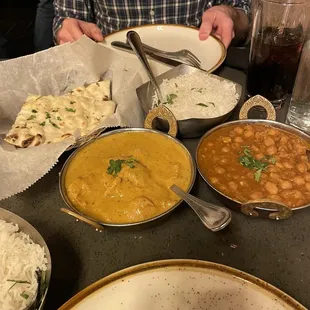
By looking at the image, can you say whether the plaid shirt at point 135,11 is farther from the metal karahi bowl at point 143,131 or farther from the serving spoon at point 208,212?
the serving spoon at point 208,212

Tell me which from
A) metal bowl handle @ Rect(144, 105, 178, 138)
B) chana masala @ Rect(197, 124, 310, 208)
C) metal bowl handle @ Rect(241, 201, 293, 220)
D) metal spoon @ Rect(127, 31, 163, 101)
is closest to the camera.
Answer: metal bowl handle @ Rect(241, 201, 293, 220)

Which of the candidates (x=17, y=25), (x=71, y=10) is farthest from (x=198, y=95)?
(x=17, y=25)

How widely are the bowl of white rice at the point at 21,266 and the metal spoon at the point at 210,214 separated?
458 millimetres

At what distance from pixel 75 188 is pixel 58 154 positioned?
0.24 meters

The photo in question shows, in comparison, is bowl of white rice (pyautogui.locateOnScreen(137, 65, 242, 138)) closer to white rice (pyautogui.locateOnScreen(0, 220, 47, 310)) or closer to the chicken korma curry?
the chicken korma curry

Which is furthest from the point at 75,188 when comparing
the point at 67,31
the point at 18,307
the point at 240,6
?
the point at 240,6

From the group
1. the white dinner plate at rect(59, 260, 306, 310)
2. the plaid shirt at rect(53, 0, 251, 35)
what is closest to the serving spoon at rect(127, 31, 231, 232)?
the white dinner plate at rect(59, 260, 306, 310)

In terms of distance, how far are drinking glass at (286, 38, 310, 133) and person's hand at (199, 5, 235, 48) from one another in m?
0.66

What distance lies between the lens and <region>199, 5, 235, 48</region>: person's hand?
2.17 m

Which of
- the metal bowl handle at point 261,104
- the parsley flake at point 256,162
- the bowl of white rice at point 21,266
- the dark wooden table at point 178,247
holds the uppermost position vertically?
the metal bowl handle at point 261,104

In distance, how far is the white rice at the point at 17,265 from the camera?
1010mm

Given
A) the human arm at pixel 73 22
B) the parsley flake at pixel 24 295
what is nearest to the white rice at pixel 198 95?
the human arm at pixel 73 22

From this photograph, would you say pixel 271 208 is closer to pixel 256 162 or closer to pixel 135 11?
pixel 256 162

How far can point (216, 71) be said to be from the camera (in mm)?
1990
